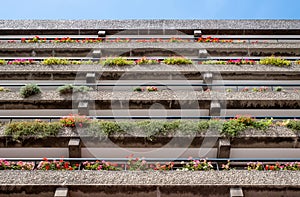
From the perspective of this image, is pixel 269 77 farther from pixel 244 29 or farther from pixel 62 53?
pixel 62 53

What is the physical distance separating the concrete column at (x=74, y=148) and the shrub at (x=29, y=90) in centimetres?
372

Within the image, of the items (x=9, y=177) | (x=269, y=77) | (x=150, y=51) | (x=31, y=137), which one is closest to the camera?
(x=9, y=177)

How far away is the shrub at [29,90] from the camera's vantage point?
19.7 meters

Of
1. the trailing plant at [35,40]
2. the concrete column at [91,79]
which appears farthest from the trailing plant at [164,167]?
the trailing plant at [35,40]

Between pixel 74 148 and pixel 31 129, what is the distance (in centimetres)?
180

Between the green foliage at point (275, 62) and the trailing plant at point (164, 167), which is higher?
the green foliage at point (275, 62)

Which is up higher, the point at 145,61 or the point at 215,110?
the point at 145,61

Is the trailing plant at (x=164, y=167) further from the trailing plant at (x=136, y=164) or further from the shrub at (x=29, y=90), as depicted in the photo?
the shrub at (x=29, y=90)

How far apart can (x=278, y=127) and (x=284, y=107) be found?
199 cm

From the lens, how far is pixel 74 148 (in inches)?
668

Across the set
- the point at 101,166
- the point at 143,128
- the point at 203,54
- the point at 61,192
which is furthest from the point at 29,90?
the point at 203,54

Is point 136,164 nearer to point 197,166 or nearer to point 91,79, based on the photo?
point 197,166

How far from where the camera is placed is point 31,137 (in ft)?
56.5

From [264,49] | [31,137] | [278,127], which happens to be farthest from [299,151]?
[31,137]
